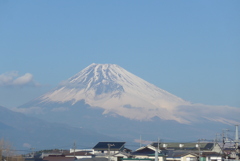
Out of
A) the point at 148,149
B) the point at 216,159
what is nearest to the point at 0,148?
the point at 148,149

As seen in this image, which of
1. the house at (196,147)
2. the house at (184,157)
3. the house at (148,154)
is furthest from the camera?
the house at (196,147)

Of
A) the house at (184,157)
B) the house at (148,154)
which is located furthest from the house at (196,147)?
the house at (184,157)

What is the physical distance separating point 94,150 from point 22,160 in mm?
18798

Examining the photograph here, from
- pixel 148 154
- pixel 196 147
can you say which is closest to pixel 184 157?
pixel 148 154

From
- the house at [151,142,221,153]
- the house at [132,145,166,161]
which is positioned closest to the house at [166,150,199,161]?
the house at [132,145,166,161]

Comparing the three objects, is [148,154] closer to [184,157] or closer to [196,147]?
[184,157]

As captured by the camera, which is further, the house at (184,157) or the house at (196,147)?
the house at (196,147)

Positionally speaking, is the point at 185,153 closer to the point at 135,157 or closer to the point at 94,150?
the point at 135,157

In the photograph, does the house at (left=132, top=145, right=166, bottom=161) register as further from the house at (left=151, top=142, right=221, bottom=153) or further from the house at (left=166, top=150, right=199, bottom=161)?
the house at (left=151, top=142, right=221, bottom=153)

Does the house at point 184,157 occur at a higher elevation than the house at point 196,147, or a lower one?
lower

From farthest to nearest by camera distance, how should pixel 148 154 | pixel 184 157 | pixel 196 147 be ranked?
pixel 196 147, pixel 148 154, pixel 184 157

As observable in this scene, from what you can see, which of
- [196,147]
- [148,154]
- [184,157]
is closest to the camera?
[184,157]

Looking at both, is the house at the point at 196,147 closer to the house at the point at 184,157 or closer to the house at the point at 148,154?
the house at the point at 148,154

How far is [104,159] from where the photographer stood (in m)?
59.7
